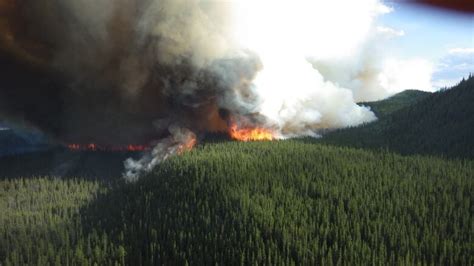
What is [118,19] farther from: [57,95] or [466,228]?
[466,228]

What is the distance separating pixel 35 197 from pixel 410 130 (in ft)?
406

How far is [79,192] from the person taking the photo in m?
138

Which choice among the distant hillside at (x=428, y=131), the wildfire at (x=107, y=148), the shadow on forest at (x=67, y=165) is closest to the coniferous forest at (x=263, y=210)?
the distant hillside at (x=428, y=131)

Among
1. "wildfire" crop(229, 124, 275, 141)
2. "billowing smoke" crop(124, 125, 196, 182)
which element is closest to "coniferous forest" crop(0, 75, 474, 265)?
"billowing smoke" crop(124, 125, 196, 182)

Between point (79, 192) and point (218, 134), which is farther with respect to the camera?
point (218, 134)

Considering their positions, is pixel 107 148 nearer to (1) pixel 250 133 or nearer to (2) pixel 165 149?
(2) pixel 165 149

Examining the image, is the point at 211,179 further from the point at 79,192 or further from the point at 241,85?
the point at 241,85

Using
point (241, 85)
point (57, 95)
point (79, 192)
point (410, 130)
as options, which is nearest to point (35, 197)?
point (79, 192)

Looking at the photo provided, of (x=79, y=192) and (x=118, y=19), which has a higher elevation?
(x=118, y=19)

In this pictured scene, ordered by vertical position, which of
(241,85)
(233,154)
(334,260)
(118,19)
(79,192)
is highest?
(118,19)

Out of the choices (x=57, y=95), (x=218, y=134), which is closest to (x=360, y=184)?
(x=218, y=134)

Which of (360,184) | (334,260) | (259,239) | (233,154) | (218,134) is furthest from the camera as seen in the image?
(218,134)

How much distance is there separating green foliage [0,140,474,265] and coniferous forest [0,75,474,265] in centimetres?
31

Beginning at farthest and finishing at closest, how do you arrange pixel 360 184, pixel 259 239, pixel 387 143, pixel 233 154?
1. pixel 387 143
2. pixel 233 154
3. pixel 360 184
4. pixel 259 239
